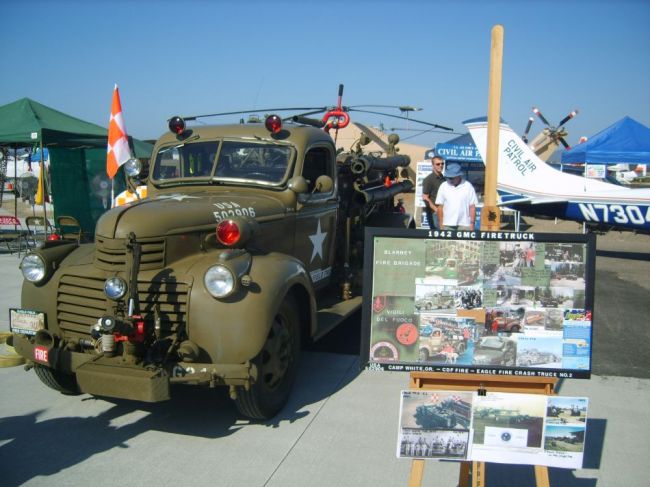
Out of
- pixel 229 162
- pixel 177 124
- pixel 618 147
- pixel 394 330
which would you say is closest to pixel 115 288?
pixel 394 330

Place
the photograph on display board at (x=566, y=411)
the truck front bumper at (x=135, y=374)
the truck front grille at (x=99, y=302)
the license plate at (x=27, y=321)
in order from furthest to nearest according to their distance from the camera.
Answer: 1. the license plate at (x=27, y=321)
2. the truck front grille at (x=99, y=302)
3. the truck front bumper at (x=135, y=374)
4. the photograph on display board at (x=566, y=411)

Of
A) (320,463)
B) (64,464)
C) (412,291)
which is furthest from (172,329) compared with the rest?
(412,291)

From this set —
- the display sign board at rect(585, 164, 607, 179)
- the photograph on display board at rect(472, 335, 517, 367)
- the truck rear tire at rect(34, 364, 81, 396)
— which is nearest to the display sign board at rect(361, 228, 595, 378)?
the photograph on display board at rect(472, 335, 517, 367)

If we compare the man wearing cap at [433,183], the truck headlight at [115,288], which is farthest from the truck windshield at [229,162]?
the man wearing cap at [433,183]

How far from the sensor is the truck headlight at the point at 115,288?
137 inches

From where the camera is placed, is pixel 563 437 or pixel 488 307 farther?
pixel 488 307

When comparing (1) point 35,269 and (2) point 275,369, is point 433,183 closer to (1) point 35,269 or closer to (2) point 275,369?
(2) point 275,369

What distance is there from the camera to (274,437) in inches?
149

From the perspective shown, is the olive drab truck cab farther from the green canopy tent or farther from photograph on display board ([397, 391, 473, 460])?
the green canopy tent

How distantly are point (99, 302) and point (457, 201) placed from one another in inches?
175

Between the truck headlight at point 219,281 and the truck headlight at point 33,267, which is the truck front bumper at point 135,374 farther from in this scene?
the truck headlight at point 33,267

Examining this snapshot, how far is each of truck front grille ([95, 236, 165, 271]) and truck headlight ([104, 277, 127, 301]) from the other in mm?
288

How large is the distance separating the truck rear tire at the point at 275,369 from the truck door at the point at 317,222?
3.14 ft

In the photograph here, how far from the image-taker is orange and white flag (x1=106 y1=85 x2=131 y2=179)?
870 cm
